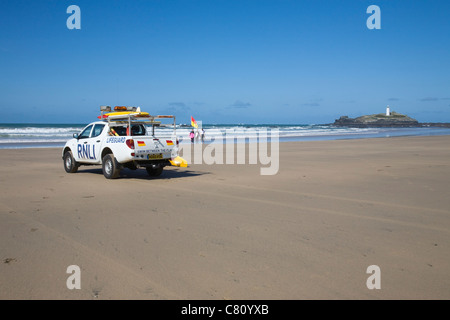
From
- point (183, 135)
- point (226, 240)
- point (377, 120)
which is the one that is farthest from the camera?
point (377, 120)

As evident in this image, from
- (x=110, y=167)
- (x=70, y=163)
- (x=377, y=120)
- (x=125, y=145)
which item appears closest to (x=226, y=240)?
(x=125, y=145)

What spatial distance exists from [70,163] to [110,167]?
2.53m

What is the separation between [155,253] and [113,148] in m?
7.13

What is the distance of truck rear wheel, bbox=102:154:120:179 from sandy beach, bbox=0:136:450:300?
1.10 m

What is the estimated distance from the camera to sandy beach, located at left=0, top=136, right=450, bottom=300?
3.89m

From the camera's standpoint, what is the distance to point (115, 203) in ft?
26.2

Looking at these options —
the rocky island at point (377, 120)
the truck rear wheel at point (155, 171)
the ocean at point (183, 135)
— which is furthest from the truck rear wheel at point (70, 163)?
the rocky island at point (377, 120)

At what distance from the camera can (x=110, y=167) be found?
1151cm

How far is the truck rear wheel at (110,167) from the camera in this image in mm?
11320

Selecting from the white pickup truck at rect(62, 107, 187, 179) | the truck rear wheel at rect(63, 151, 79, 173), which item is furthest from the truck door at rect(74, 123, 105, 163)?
the truck rear wheel at rect(63, 151, 79, 173)

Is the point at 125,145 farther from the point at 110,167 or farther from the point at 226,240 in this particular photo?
the point at 226,240

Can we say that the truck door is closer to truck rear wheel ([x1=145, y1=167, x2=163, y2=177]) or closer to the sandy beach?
truck rear wheel ([x1=145, y1=167, x2=163, y2=177])

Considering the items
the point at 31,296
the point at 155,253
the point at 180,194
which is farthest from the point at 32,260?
the point at 180,194
